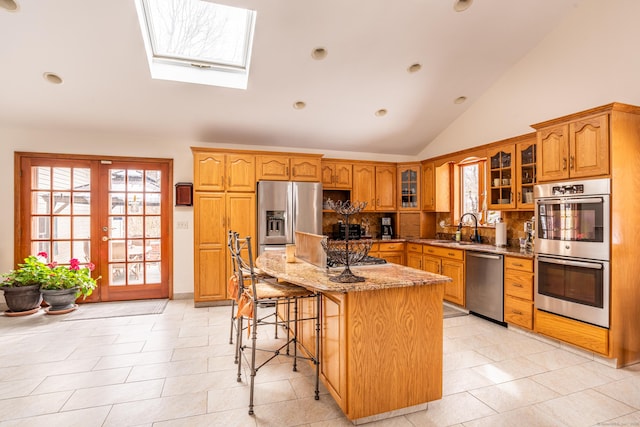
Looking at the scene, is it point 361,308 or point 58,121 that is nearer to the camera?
point 361,308

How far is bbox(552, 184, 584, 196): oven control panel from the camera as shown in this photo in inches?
119

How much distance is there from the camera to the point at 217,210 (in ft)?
15.3

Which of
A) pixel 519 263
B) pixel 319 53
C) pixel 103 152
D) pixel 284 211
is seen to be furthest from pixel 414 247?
pixel 103 152

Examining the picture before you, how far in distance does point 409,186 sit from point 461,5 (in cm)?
298

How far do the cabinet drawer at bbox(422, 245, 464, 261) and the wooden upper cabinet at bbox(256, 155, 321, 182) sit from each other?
195cm

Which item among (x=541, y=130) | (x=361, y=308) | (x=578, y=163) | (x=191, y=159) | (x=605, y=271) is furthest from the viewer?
(x=191, y=159)

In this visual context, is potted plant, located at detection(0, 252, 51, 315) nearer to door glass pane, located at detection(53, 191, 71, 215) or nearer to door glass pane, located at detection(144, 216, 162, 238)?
door glass pane, located at detection(53, 191, 71, 215)

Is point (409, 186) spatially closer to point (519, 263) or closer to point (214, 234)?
point (519, 263)

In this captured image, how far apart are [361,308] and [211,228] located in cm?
318

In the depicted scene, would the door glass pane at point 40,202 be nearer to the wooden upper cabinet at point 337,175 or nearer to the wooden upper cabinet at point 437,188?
the wooden upper cabinet at point 337,175

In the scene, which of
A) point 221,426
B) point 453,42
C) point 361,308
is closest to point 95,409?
point 221,426

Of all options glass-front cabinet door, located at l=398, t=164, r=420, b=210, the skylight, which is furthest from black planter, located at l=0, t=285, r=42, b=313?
glass-front cabinet door, located at l=398, t=164, r=420, b=210

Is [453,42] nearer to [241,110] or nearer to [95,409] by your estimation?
[241,110]

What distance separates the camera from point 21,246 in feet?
14.9
